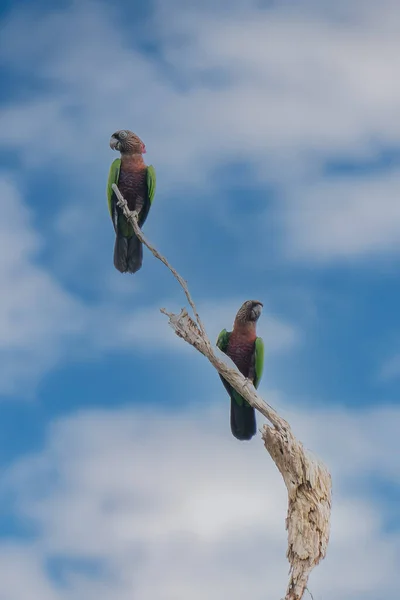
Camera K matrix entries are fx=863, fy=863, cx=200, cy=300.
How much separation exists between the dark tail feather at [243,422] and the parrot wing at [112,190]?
320cm

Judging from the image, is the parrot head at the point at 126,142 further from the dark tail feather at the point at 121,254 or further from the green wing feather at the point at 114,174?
the dark tail feather at the point at 121,254

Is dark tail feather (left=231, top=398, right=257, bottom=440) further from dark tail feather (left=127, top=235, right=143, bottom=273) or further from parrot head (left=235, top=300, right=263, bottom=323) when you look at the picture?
dark tail feather (left=127, top=235, right=143, bottom=273)

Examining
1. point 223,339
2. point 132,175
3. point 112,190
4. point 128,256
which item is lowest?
point 223,339

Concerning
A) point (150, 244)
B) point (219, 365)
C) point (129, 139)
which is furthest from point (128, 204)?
point (219, 365)

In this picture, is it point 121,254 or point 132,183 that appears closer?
point 121,254

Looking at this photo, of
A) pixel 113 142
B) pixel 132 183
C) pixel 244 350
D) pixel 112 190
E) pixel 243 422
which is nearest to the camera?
pixel 243 422

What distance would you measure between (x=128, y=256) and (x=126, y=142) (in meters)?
1.77

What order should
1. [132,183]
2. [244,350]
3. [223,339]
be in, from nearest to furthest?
1. [244,350]
2. [223,339]
3. [132,183]

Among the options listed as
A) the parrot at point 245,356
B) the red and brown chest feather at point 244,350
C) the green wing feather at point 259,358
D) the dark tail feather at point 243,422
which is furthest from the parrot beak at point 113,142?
the dark tail feather at point 243,422

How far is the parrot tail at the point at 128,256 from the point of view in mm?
12258

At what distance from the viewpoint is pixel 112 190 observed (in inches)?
492

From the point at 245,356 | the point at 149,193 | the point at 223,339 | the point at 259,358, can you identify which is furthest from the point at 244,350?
the point at 149,193

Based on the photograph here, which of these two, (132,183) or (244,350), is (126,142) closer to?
(132,183)

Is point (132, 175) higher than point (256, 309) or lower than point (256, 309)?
higher
